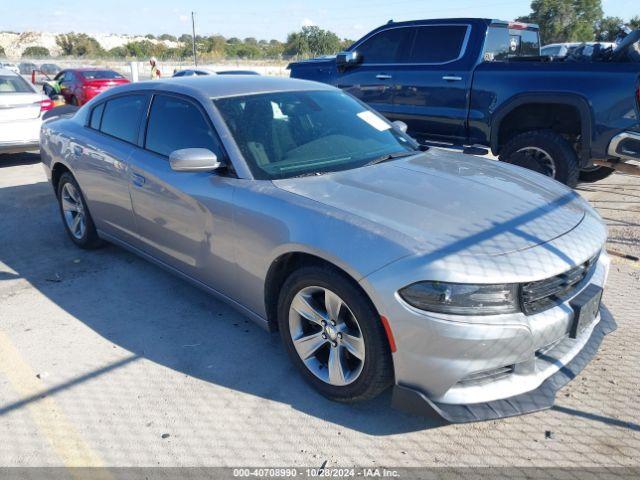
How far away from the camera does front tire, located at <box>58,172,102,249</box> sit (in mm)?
4910

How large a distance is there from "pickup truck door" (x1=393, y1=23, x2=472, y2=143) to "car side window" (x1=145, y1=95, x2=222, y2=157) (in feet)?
13.0

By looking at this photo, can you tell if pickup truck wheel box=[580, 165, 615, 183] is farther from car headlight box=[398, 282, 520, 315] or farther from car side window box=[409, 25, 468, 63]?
car headlight box=[398, 282, 520, 315]

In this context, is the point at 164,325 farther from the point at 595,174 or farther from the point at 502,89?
the point at 595,174

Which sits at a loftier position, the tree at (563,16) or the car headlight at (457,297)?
the tree at (563,16)

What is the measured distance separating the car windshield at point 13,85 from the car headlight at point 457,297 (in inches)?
362

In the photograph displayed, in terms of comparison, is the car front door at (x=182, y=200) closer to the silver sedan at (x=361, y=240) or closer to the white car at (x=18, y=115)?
the silver sedan at (x=361, y=240)

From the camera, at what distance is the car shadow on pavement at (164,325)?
113 inches

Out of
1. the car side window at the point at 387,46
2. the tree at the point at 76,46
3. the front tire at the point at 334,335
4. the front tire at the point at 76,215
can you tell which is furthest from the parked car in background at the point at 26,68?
the tree at the point at 76,46

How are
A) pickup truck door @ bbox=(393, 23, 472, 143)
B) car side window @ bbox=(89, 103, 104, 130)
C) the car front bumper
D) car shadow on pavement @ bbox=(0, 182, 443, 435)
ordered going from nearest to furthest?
the car front bumper → car shadow on pavement @ bbox=(0, 182, 443, 435) → car side window @ bbox=(89, 103, 104, 130) → pickup truck door @ bbox=(393, 23, 472, 143)

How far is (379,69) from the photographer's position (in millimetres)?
7469

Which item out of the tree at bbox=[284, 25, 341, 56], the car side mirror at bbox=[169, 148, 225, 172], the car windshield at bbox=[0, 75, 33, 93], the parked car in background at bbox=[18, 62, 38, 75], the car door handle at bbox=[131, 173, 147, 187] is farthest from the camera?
the tree at bbox=[284, 25, 341, 56]

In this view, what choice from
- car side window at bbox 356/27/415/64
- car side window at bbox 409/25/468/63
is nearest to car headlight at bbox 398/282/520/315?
car side window at bbox 409/25/468/63

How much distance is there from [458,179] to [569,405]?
142cm

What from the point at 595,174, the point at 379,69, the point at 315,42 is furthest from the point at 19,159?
the point at 315,42
